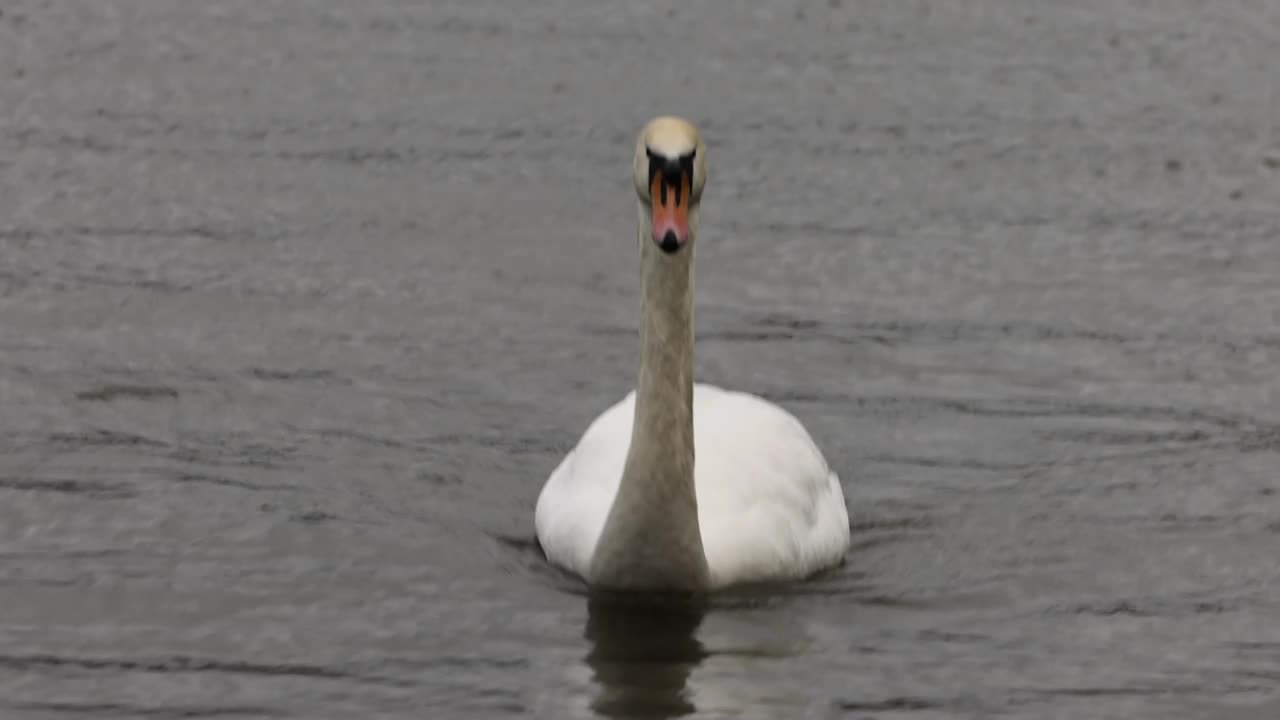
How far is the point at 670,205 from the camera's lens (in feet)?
33.0

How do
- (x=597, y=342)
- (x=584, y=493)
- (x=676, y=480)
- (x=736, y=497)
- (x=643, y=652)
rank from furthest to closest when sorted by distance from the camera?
(x=597, y=342)
(x=584, y=493)
(x=736, y=497)
(x=676, y=480)
(x=643, y=652)

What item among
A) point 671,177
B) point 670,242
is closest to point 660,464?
point 670,242

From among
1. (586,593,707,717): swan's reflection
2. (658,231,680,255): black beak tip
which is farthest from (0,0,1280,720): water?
(658,231,680,255): black beak tip

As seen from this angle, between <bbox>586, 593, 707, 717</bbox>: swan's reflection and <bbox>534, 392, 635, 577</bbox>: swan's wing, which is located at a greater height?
<bbox>534, 392, 635, 577</bbox>: swan's wing

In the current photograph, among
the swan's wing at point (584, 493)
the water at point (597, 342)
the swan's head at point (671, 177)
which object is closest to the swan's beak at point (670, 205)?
the swan's head at point (671, 177)

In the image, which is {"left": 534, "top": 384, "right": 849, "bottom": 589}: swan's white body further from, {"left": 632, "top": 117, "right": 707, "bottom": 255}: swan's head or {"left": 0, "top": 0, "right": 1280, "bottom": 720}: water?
{"left": 632, "top": 117, "right": 707, "bottom": 255}: swan's head

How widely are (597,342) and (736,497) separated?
3156mm

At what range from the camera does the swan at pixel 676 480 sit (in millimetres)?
10219

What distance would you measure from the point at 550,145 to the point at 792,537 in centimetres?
714

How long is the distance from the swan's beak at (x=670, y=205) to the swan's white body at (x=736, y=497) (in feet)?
4.28

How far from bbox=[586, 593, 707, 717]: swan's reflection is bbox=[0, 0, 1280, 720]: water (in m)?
0.02

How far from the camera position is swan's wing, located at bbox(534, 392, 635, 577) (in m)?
10.9

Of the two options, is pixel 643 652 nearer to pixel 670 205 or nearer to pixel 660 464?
pixel 660 464

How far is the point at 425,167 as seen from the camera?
1716 cm
